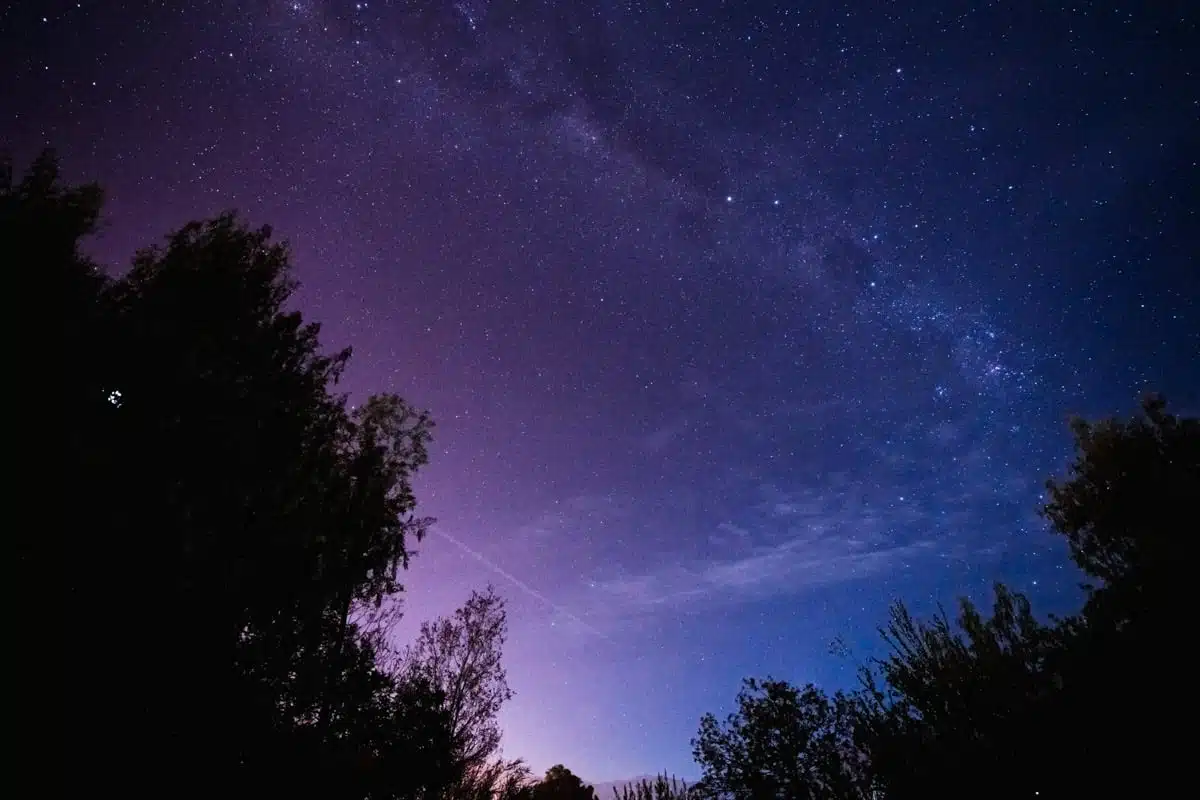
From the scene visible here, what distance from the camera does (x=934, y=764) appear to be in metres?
12.7

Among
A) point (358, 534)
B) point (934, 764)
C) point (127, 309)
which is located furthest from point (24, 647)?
point (934, 764)

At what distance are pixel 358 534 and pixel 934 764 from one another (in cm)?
1779

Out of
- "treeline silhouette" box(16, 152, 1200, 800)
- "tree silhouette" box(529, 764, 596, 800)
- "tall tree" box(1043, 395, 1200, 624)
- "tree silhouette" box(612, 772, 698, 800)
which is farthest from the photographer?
"tree silhouette" box(529, 764, 596, 800)

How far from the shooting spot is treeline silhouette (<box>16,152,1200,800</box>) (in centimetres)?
780

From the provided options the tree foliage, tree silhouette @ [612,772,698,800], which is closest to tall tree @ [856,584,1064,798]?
the tree foliage

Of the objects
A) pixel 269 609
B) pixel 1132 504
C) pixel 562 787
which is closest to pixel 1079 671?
pixel 1132 504

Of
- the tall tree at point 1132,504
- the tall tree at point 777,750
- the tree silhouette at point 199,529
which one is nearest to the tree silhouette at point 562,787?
the tall tree at point 777,750

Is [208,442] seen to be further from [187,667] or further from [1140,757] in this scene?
[1140,757]

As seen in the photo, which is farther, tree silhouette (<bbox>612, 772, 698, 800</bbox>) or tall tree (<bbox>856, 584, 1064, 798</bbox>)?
tree silhouette (<bbox>612, 772, 698, 800</bbox>)

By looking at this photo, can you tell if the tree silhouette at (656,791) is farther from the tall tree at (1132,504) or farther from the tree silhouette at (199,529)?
the tall tree at (1132,504)

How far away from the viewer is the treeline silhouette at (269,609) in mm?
7801

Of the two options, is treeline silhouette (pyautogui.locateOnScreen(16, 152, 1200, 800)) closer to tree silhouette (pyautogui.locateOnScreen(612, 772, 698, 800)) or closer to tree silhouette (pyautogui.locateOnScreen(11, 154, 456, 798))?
tree silhouette (pyautogui.locateOnScreen(11, 154, 456, 798))

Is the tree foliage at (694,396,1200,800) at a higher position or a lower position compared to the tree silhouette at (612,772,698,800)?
higher

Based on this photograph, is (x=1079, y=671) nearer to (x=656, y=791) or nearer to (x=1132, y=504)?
(x=1132, y=504)
